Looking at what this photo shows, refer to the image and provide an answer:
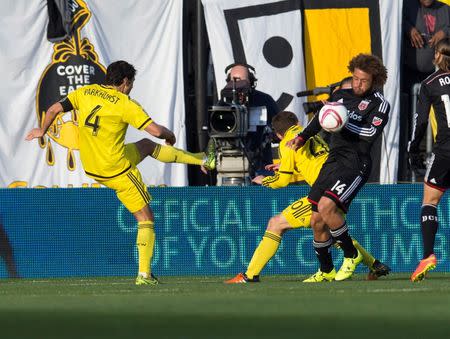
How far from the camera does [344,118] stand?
11.1m

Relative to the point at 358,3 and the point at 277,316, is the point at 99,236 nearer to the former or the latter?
the point at 358,3

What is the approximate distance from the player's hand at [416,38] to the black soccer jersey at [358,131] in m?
5.73

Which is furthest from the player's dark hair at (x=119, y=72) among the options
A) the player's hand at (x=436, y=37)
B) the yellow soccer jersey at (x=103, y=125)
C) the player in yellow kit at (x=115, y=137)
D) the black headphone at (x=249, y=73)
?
the player's hand at (x=436, y=37)

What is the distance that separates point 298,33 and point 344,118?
5.99 metres

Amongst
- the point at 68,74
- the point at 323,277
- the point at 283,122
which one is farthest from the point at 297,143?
the point at 68,74

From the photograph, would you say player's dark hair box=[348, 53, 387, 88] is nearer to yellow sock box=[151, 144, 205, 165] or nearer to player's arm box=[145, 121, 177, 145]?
player's arm box=[145, 121, 177, 145]

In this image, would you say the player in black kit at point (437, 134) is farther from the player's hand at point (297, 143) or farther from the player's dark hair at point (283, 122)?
the player's dark hair at point (283, 122)

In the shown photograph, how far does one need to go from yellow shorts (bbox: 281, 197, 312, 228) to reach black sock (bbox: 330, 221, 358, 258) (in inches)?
14.0

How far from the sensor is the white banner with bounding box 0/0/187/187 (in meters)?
16.5

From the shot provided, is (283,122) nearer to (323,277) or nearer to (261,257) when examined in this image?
(261,257)

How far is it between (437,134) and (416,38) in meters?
5.92

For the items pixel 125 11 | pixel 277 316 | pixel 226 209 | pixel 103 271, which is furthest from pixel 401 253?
pixel 277 316

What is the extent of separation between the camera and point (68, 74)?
16703mm

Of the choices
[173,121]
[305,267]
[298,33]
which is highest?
[298,33]
